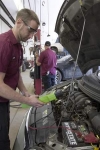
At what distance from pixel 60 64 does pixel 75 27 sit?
534 centimetres

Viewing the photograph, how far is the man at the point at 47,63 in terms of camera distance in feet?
16.2

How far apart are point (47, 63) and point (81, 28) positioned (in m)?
3.11

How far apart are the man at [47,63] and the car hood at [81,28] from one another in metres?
2.37

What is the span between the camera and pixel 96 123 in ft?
4.65

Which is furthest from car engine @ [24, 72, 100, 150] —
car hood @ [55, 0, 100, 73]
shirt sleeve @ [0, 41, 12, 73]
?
shirt sleeve @ [0, 41, 12, 73]

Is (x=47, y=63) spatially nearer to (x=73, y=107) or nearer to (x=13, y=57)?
(x=73, y=107)

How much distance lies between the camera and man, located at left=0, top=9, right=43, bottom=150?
5.19ft

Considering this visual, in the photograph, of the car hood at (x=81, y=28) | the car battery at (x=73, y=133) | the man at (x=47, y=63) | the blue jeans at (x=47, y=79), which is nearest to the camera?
the car battery at (x=73, y=133)

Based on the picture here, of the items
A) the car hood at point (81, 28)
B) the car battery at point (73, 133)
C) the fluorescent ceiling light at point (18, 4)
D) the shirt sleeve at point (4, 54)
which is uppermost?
the fluorescent ceiling light at point (18, 4)

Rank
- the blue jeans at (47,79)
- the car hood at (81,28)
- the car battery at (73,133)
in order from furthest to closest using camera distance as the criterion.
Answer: the blue jeans at (47,79)
the car hood at (81,28)
the car battery at (73,133)

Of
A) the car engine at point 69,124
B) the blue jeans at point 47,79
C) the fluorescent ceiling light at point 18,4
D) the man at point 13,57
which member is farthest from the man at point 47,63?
→ the fluorescent ceiling light at point 18,4

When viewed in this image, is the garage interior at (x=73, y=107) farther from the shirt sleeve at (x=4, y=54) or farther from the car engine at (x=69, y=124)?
the shirt sleeve at (x=4, y=54)

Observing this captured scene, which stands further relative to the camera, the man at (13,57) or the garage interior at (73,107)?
the man at (13,57)

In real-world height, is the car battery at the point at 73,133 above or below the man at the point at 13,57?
below
